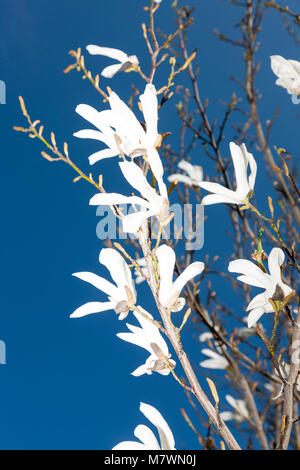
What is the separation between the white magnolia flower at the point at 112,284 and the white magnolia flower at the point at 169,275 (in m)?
0.07

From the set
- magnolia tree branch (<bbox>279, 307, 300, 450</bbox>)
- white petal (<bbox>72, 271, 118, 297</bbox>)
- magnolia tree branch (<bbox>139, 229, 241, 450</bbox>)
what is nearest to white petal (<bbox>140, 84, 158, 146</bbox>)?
magnolia tree branch (<bbox>139, 229, 241, 450</bbox>)

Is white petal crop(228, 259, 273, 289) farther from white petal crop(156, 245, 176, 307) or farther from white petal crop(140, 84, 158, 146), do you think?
white petal crop(140, 84, 158, 146)

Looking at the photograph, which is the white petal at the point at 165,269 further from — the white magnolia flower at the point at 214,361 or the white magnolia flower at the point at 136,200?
the white magnolia flower at the point at 214,361

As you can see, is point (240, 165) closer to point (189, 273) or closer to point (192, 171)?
point (189, 273)

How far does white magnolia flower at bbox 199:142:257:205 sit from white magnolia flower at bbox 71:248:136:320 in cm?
22

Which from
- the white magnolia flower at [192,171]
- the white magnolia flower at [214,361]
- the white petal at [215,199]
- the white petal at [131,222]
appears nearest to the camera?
the white petal at [131,222]

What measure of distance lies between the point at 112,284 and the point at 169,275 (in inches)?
4.9

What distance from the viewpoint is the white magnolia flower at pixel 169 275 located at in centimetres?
77

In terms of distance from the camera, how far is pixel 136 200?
73 cm

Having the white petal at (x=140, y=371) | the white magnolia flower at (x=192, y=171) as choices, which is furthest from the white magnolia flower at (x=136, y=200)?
the white magnolia flower at (x=192, y=171)

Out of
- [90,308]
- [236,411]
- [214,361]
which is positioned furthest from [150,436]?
[236,411]

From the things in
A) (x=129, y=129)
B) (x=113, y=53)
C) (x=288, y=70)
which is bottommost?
(x=129, y=129)
